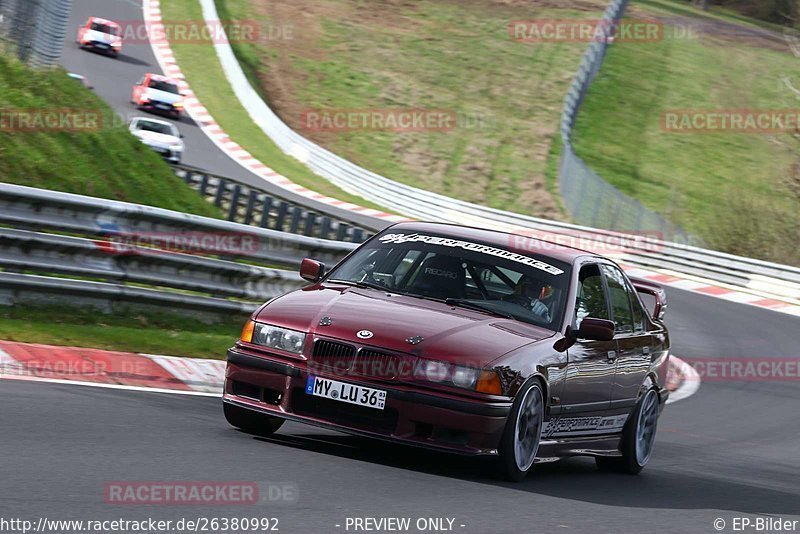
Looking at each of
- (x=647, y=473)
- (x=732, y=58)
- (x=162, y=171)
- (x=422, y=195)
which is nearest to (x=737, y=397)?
(x=647, y=473)

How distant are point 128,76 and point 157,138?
10822 millimetres

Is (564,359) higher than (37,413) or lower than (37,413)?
higher

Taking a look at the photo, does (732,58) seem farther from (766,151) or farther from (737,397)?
(737,397)

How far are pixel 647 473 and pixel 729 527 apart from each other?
2436mm

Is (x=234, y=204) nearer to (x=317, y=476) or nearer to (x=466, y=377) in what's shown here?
(x=466, y=377)

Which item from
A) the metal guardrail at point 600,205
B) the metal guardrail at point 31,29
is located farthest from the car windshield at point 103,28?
the metal guardrail at point 31,29

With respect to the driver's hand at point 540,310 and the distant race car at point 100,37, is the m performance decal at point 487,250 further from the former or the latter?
the distant race car at point 100,37

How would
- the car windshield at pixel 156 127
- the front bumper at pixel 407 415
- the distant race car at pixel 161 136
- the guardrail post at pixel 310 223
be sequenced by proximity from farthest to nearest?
the car windshield at pixel 156 127 → the distant race car at pixel 161 136 → the guardrail post at pixel 310 223 → the front bumper at pixel 407 415

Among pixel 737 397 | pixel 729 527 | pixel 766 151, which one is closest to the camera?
pixel 729 527

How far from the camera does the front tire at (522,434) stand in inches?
279

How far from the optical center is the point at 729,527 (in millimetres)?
6988

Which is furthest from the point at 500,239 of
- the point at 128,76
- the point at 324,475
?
the point at 128,76

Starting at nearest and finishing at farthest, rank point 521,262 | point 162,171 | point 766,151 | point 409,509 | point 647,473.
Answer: point 409,509 < point 521,262 < point 647,473 < point 162,171 < point 766,151

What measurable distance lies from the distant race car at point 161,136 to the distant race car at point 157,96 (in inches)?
199
